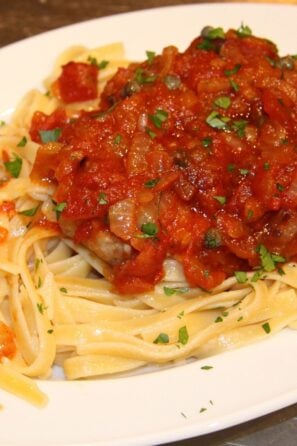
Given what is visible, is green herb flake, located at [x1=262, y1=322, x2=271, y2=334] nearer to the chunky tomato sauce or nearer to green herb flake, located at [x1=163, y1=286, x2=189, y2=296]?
the chunky tomato sauce

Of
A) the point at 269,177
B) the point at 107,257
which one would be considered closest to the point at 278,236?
the point at 269,177

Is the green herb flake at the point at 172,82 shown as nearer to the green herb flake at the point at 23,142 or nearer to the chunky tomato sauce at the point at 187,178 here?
the chunky tomato sauce at the point at 187,178

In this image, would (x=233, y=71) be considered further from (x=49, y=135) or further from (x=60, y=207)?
(x=60, y=207)

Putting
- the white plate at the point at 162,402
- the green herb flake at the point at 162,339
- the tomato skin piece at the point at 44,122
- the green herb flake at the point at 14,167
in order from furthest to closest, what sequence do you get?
→ the tomato skin piece at the point at 44,122
the green herb flake at the point at 14,167
the green herb flake at the point at 162,339
the white plate at the point at 162,402

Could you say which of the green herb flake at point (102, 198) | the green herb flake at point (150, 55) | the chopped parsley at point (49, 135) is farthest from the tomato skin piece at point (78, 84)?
the green herb flake at point (102, 198)

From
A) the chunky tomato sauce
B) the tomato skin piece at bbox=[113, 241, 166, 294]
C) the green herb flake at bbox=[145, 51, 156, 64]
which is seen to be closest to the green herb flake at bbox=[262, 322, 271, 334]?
the chunky tomato sauce

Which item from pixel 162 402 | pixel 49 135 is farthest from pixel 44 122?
pixel 162 402
